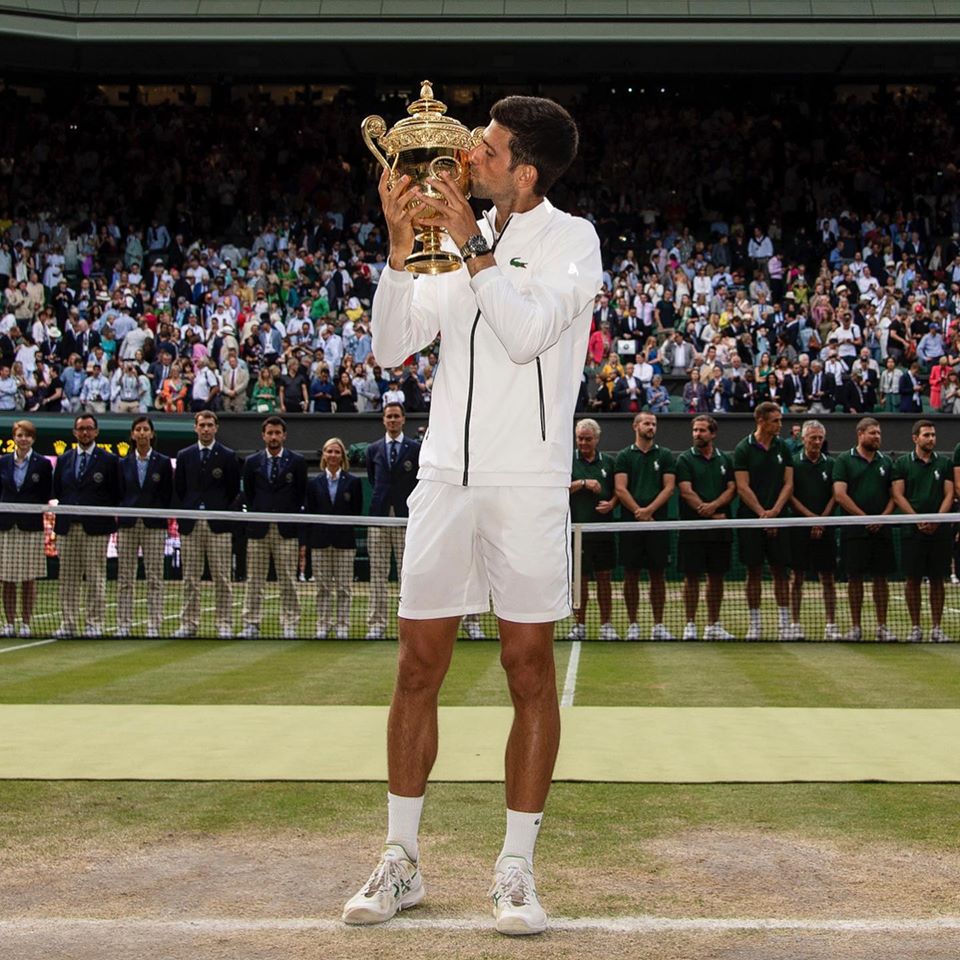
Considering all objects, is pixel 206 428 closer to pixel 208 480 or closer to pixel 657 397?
pixel 208 480

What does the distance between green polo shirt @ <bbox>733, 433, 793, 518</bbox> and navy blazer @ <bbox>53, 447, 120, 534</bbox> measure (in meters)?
6.49

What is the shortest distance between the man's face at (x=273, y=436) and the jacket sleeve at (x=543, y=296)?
10.2 m

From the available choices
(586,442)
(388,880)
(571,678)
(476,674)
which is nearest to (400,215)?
(388,880)

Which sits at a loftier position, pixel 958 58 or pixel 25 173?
pixel 958 58

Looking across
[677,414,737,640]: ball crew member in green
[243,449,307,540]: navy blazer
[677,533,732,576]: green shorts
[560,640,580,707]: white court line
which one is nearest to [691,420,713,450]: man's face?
[677,414,737,640]: ball crew member in green

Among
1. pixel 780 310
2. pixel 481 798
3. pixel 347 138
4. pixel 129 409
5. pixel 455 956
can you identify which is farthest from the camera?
pixel 347 138

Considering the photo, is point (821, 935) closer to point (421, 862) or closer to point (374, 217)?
point (421, 862)

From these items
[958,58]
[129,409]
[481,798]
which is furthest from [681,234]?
[481,798]

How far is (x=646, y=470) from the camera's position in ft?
48.6

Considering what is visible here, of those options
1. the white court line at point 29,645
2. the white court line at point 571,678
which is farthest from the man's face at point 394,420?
the white court line at point 29,645

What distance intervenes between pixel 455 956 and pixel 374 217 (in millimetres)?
30813

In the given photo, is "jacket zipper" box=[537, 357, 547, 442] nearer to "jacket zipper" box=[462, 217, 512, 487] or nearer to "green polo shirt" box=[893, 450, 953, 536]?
"jacket zipper" box=[462, 217, 512, 487]

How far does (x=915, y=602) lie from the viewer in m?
13.8

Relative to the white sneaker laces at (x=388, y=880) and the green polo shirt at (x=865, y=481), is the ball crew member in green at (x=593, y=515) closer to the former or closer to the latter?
the green polo shirt at (x=865, y=481)
